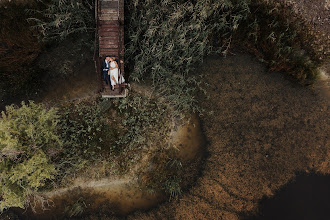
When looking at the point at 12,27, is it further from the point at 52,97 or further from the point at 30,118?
the point at 30,118

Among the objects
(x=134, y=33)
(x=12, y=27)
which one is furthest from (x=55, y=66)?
(x=134, y=33)

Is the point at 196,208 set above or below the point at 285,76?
below

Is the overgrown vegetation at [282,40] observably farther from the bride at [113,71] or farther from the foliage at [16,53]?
the foliage at [16,53]

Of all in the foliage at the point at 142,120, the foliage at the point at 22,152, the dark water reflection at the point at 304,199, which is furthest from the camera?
the dark water reflection at the point at 304,199

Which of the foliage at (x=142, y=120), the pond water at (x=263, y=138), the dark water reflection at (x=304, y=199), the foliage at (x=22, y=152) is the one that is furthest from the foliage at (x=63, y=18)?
the dark water reflection at (x=304, y=199)

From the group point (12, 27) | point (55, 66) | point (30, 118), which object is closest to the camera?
point (30, 118)

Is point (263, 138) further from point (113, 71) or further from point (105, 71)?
point (105, 71)

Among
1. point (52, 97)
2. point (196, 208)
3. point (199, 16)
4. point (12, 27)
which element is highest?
point (199, 16)
